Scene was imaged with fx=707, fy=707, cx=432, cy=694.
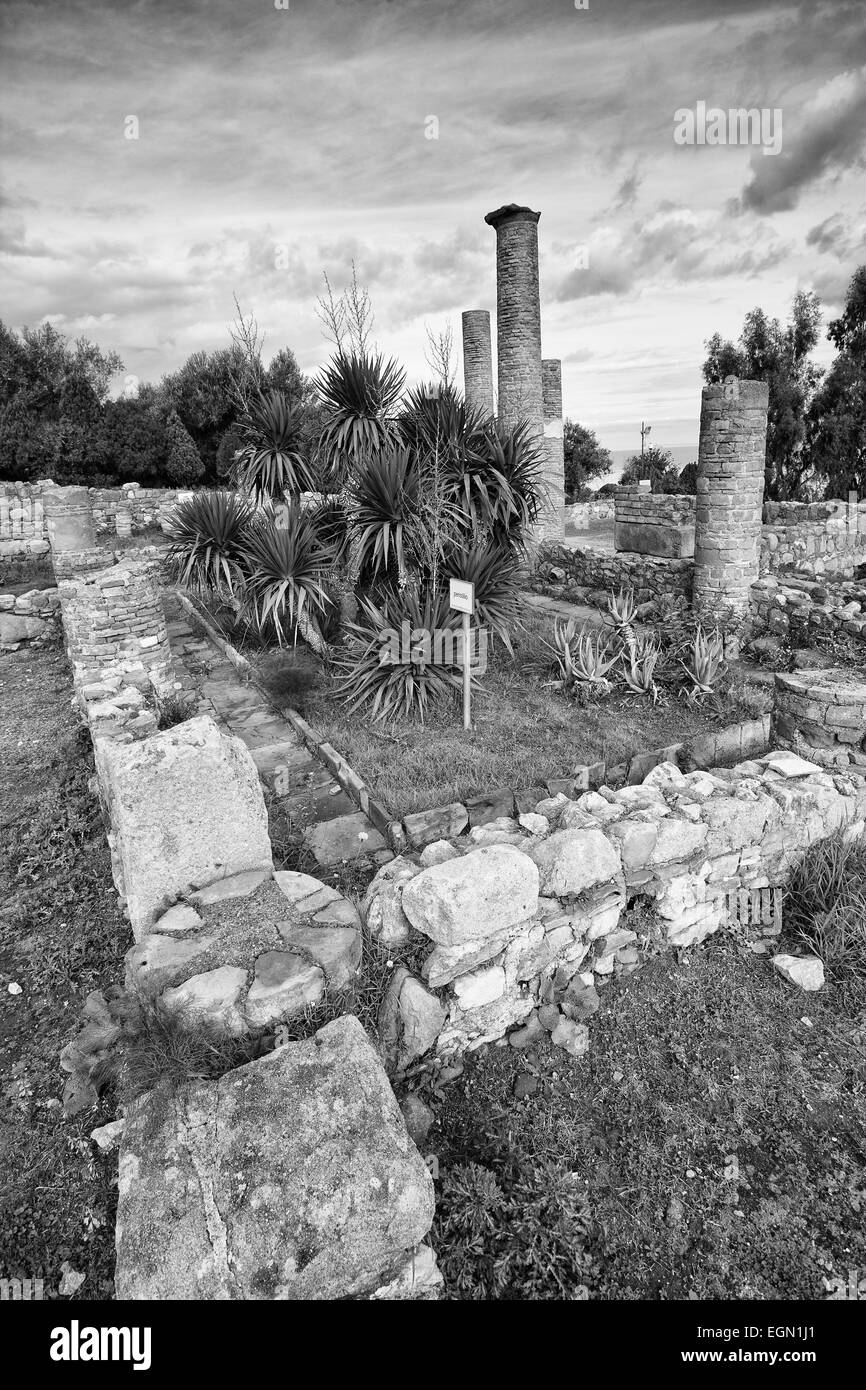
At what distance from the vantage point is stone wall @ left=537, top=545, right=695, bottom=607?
9398 mm

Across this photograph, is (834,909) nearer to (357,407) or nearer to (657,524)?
(357,407)

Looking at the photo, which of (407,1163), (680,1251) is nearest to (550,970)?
(680,1251)

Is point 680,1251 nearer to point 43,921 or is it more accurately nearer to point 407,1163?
point 407,1163

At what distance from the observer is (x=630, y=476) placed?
91.6 ft

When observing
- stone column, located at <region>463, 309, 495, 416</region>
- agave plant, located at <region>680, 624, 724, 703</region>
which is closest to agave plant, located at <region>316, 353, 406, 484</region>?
agave plant, located at <region>680, 624, 724, 703</region>

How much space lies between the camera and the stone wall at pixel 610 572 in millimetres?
9398

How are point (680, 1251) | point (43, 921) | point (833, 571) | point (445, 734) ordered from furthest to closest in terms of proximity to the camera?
point (833, 571), point (445, 734), point (43, 921), point (680, 1251)

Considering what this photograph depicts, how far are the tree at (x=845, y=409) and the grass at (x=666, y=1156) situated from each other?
64.3 ft

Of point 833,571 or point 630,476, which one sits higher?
point 630,476

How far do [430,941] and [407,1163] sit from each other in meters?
1.02

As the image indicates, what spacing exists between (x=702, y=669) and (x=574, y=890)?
355 cm

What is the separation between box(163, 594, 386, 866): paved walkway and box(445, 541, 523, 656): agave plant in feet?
6.90

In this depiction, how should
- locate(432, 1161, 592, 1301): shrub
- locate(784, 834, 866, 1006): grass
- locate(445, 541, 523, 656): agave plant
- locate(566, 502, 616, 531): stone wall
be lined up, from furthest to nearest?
locate(566, 502, 616, 531): stone wall
locate(445, 541, 523, 656): agave plant
locate(784, 834, 866, 1006): grass
locate(432, 1161, 592, 1301): shrub

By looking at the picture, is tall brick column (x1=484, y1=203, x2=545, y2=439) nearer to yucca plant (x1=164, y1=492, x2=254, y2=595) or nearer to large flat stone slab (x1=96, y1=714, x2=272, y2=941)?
yucca plant (x1=164, y1=492, x2=254, y2=595)
